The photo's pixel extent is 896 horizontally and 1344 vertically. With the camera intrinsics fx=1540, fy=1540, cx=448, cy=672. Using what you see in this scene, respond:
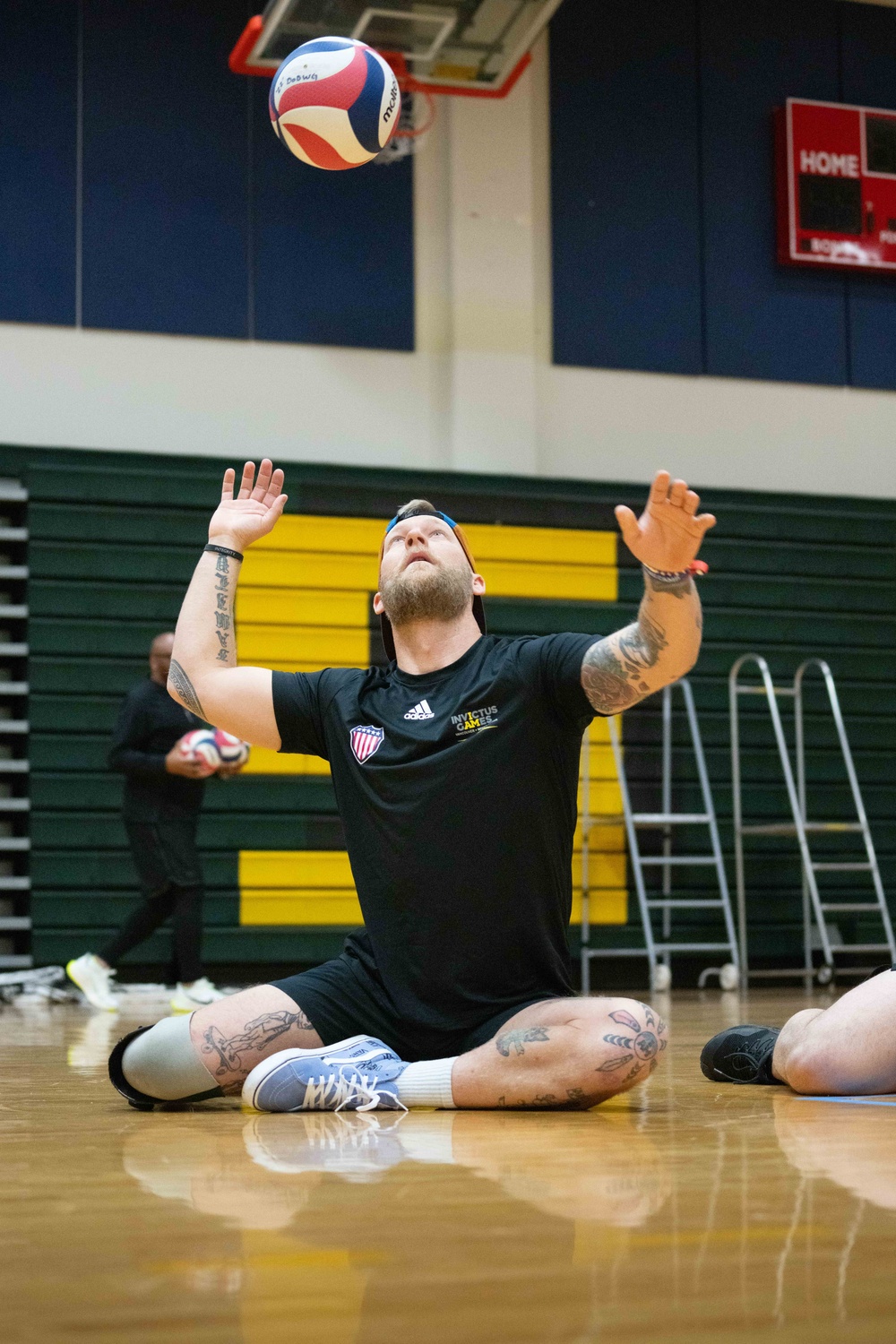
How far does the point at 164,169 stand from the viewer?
28.1ft

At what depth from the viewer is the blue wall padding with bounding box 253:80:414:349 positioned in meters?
8.71

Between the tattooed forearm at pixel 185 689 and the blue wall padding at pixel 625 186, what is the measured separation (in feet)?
21.4

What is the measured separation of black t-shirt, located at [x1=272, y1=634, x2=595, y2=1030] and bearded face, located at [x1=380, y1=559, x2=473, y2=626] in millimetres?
141

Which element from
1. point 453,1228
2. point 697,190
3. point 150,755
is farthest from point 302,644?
→ point 453,1228

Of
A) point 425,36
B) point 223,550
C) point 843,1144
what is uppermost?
point 425,36

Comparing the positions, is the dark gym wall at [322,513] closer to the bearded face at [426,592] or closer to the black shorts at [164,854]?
the black shorts at [164,854]

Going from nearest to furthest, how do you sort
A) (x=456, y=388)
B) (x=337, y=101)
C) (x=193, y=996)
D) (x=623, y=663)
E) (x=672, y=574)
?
1. (x=672, y=574)
2. (x=623, y=663)
3. (x=337, y=101)
4. (x=193, y=996)
5. (x=456, y=388)

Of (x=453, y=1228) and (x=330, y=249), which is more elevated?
(x=330, y=249)

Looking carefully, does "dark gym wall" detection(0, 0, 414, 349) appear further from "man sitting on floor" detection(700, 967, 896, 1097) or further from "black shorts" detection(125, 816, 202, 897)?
"man sitting on floor" detection(700, 967, 896, 1097)

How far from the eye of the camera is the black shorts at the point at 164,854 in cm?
703

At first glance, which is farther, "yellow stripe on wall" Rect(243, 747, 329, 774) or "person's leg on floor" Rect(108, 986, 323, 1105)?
"yellow stripe on wall" Rect(243, 747, 329, 774)

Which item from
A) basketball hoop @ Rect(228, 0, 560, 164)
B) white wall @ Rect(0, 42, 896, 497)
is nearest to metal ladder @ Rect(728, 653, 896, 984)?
white wall @ Rect(0, 42, 896, 497)

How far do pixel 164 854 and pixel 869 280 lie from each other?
5903 mm

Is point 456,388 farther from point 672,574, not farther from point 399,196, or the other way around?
point 672,574
